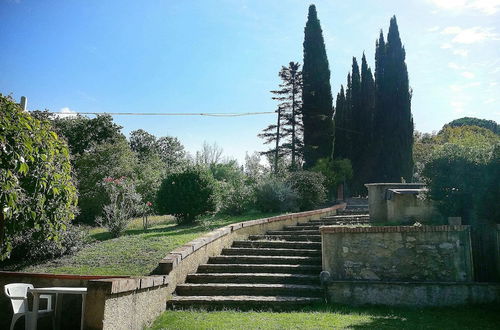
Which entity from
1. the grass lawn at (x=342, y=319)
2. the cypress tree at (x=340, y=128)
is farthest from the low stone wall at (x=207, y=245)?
the cypress tree at (x=340, y=128)

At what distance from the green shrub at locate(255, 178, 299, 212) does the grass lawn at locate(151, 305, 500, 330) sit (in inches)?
300

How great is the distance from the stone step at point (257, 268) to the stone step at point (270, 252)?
886 millimetres

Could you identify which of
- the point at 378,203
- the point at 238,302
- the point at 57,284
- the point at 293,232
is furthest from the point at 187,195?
the point at 57,284

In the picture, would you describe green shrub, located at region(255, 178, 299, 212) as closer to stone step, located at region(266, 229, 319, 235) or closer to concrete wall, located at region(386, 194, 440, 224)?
stone step, located at region(266, 229, 319, 235)

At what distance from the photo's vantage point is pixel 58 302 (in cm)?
543

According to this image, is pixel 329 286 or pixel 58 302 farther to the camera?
pixel 329 286

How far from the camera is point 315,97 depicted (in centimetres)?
2473

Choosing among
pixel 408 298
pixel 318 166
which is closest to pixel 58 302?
pixel 408 298

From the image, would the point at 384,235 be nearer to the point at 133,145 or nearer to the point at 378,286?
the point at 378,286

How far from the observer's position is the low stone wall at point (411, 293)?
7555 mm

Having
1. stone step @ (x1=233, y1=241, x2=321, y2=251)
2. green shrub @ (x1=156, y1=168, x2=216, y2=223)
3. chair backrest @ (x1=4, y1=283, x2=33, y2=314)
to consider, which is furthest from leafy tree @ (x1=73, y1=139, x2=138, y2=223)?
chair backrest @ (x1=4, y1=283, x2=33, y2=314)

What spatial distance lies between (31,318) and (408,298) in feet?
21.5

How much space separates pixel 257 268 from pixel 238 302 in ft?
5.24

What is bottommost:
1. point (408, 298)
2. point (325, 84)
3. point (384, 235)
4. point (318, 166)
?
point (408, 298)
